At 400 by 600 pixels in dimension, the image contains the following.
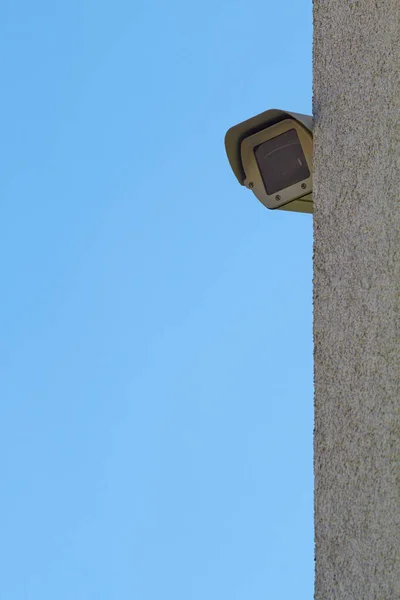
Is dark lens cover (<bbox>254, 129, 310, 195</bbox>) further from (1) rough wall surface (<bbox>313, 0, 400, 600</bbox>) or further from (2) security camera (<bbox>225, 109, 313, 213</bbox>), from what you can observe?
(1) rough wall surface (<bbox>313, 0, 400, 600</bbox>)

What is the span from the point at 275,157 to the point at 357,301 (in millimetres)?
622

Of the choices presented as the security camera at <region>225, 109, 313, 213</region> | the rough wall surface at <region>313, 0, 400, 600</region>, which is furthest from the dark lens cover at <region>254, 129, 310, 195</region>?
the rough wall surface at <region>313, 0, 400, 600</region>

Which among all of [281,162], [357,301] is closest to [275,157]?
[281,162]

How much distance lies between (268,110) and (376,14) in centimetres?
37

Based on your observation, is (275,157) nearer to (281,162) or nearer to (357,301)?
(281,162)

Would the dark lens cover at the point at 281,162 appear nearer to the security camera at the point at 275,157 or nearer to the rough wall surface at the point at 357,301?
the security camera at the point at 275,157

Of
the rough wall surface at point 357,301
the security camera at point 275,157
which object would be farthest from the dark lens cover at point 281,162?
the rough wall surface at point 357,301

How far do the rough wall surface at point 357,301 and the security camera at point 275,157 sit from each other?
0.10m

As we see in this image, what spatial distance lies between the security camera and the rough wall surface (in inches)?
3.8

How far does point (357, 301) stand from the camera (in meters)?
2.26

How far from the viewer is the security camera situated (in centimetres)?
260

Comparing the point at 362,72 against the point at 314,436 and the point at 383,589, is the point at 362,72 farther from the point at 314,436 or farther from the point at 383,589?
the point at 383,589

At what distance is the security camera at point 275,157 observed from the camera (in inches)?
102

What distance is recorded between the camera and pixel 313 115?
2.53 meters
